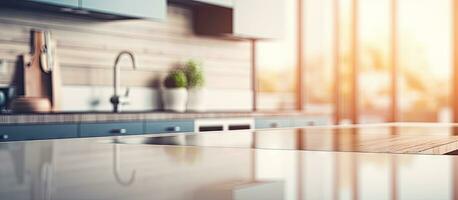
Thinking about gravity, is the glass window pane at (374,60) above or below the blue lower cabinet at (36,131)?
above

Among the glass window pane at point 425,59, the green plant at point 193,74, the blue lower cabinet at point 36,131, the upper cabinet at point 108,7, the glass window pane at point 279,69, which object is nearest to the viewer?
the blue lower cabinet at point 36,131

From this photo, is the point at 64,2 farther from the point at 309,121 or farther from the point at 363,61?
the point at 363,61

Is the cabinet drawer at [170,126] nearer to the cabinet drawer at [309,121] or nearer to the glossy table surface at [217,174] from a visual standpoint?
the cabinet drawer at [309,121]

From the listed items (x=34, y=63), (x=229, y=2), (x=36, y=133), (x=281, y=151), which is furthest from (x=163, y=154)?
(x=229, y=2)

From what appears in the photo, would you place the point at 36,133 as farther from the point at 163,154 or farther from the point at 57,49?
the point at 163,154

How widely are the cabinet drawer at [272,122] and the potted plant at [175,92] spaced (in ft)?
1.71

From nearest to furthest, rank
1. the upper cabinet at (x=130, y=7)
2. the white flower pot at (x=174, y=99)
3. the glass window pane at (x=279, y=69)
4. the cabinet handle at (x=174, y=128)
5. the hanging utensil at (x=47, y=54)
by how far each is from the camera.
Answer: the upper cabinet at (x=130, y=7), the hanging utensil at (x=47, y=54), the cabinet handle at (x=174, y=128), the white flower pot at (x=174, y=99), the glass window pane at (x=279, y=69)

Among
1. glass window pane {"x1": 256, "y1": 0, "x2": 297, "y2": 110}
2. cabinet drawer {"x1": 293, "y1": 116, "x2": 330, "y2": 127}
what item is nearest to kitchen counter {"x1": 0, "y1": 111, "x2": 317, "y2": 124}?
cabinet drawer {"x1": 293, "y1": 116, "x2": 330, "y2": 127}

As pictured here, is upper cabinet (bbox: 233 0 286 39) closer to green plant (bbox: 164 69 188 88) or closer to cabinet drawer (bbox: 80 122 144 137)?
green plant (bbox: 164 69 188 88)

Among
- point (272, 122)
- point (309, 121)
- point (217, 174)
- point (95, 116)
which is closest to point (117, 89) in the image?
point (95, 116)

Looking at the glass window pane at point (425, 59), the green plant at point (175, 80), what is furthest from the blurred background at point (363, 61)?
the green plant at point (175, 80)

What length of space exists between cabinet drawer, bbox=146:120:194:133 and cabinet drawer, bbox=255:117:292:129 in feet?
2.21

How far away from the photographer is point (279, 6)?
200 inches

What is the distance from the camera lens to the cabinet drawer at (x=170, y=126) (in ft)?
12.0
